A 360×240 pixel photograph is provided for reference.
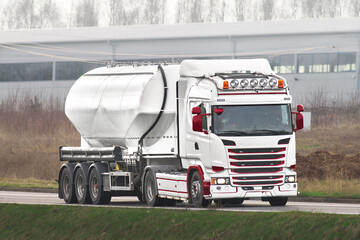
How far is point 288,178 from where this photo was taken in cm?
2092

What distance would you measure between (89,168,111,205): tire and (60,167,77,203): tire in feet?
3.20

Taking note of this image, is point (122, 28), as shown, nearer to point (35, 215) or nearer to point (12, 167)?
point (12, 167)

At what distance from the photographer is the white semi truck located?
810 inches

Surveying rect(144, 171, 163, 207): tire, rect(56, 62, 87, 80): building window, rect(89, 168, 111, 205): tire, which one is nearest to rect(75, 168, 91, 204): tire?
A: rect(89, 168, 111, 205): tire

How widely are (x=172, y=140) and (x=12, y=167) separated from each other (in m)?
19.5

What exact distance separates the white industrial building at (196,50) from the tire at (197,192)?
3898 cm

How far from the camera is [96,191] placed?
2495cm

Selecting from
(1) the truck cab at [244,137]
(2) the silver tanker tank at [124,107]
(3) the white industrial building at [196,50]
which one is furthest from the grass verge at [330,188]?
(3) the white industrial building at [196,50]

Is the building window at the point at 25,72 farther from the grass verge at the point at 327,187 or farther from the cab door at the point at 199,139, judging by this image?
the cab door at the point at 199,139

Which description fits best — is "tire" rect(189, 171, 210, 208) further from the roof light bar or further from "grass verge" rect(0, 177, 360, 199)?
"grass verge" rect(0, 177, 360, 199)

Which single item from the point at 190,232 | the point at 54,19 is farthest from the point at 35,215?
the point at 54,19

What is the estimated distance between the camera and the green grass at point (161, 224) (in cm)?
1521

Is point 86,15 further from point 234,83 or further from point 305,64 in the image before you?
point 234,83

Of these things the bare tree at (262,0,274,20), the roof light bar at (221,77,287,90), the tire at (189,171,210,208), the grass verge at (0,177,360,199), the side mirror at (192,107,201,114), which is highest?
the bare tree at (262,0,274,20)
